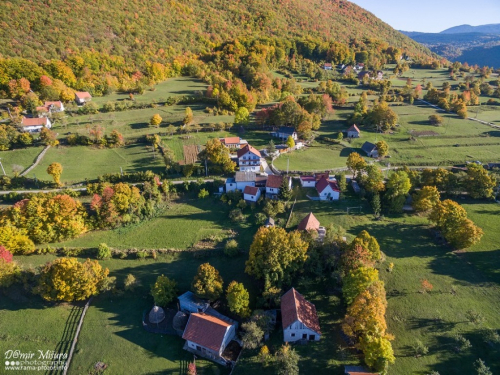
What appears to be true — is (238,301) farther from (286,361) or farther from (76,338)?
(76,338)

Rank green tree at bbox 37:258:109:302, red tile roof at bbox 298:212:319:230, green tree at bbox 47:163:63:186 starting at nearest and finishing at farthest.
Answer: green tree at bbox 37:258:109:302, red tile roof at bbox 298:212:319:230, green tree at bbox 47:163:63:186

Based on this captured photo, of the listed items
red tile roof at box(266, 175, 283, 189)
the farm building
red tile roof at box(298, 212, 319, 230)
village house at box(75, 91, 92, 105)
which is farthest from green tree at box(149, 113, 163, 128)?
the farm building

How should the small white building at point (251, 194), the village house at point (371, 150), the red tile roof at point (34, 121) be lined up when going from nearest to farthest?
1. the small white building at point (251, 194)
2. the village house at point (371, 150)
3. the red tile roof at point (34, 121)

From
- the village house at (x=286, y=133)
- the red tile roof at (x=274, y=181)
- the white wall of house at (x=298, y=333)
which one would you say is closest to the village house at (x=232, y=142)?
the village house at (x=286, y=133)

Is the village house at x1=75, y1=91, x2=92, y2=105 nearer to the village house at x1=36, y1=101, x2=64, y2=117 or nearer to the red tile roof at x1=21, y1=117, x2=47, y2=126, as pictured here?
the village house at x1=36, y1=101, x2=64, y2=117

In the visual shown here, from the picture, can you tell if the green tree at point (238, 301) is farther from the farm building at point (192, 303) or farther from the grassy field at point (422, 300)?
the grassy field at point (422, 300)

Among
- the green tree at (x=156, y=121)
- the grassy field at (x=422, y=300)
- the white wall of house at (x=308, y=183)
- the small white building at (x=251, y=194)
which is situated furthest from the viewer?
the green tree at (x=156, y=121)

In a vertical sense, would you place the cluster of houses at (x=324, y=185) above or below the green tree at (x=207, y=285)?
above
